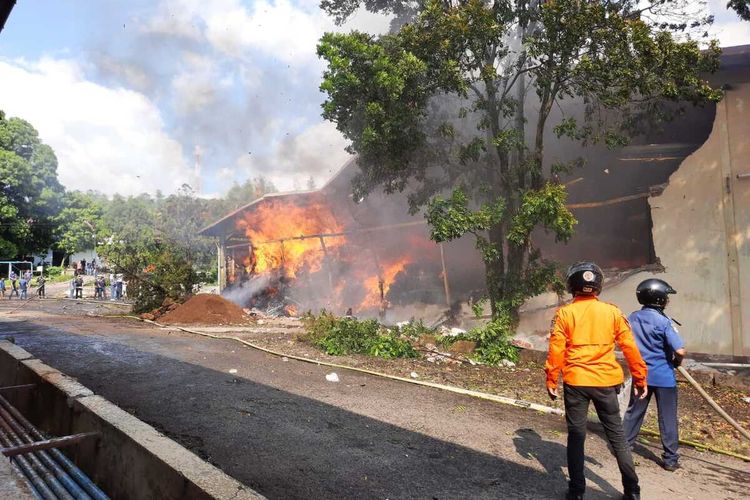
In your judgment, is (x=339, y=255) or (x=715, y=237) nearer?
(x=715, y=237)

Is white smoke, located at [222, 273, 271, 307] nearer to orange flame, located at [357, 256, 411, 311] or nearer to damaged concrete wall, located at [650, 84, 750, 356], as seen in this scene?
orange flame, located at [357, 256, 411, 311]

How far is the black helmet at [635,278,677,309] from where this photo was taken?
4.27m

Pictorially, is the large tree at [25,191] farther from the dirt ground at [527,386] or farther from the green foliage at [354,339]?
the green foliage at [354,339]

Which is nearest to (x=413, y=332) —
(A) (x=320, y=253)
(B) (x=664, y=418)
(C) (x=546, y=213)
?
(C) (x=546, y=213)

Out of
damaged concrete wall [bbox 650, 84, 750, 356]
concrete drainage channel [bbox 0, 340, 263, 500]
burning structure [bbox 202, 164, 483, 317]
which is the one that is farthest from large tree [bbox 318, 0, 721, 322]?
concrete drainage channel [bbox 0, 340, 263, 500]

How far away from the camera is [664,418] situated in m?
4.13

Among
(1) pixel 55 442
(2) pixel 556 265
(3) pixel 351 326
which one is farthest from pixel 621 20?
(1) pixel 55 442

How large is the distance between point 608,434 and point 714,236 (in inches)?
308

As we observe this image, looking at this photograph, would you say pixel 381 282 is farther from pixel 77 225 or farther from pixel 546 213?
pixel 77 225

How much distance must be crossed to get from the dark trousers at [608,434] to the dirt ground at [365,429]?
257mm

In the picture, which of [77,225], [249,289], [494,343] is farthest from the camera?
[77,225]

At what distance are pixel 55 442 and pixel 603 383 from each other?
4.13 m

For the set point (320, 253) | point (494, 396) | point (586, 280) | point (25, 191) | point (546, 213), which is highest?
point (25, 191)

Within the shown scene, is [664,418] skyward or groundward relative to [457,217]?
groundward
